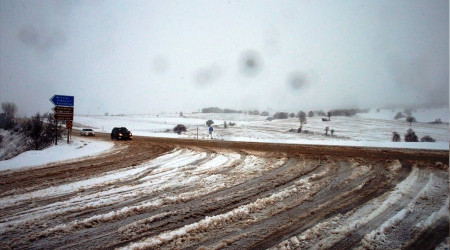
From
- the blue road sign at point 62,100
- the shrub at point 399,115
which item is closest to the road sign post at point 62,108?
the blue road sign at point 62,100

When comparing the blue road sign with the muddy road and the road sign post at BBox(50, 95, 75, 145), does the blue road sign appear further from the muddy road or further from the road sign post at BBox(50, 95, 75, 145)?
the muddy road

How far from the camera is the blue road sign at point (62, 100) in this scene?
1492cm

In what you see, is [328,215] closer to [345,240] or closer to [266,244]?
[345,240]

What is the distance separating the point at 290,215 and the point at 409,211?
2.21 metres

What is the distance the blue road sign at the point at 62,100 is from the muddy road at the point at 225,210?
9.56 m

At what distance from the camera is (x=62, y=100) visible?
1533 centimetres

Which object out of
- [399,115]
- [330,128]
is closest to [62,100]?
[330,128]

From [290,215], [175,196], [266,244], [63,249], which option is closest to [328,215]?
[290,215]

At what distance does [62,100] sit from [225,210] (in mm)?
16242

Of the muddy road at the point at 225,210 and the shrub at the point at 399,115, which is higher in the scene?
the shrub at the point at 399,115

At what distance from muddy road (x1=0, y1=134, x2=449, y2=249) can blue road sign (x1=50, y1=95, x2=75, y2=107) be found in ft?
31.4

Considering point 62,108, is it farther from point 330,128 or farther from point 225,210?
point 330,128

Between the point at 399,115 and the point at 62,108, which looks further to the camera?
the point at 399,115

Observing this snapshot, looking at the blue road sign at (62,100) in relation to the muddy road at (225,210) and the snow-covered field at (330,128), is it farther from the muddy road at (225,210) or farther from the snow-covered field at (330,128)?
the snow-covered field at (330,128)
